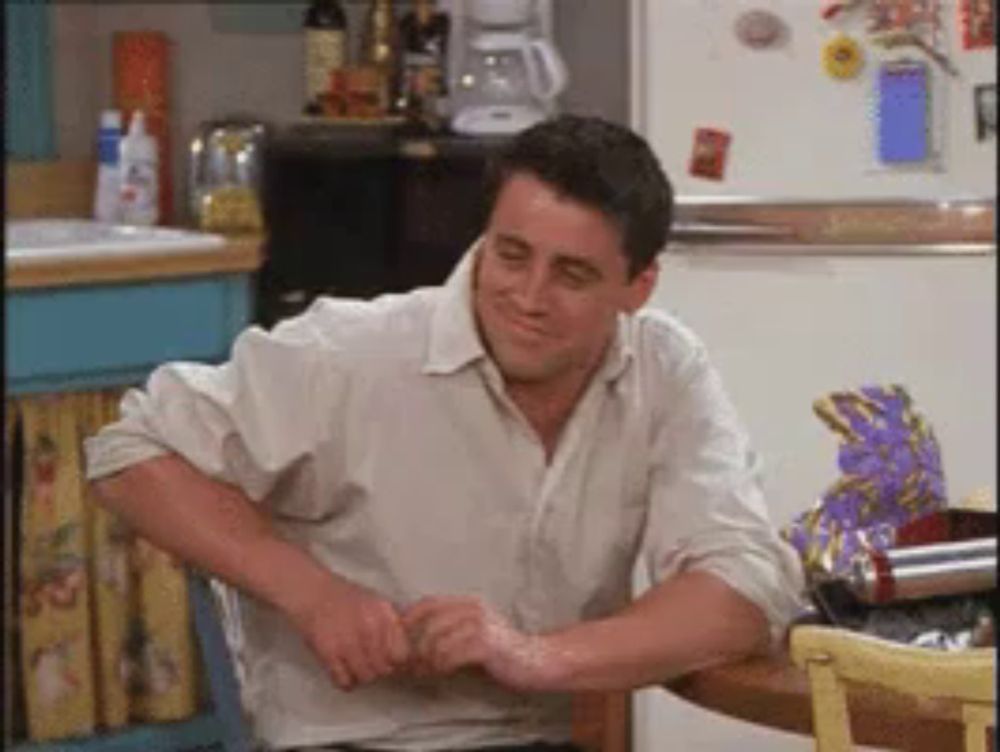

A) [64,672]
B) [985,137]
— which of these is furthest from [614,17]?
[64,672]

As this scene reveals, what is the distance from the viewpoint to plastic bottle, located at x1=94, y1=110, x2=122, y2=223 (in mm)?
1789

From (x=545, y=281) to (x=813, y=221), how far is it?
2.36ft

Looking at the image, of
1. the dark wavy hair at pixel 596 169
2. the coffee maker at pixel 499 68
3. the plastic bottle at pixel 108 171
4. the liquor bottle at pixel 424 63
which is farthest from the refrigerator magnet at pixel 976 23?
the plastic bottle at pixel 108 171

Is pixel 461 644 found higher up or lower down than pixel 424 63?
lower down

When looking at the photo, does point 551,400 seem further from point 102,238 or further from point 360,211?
point 360,211

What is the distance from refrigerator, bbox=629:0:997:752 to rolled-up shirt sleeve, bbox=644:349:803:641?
1.63 feet

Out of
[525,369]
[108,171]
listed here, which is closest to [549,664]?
[525,369]

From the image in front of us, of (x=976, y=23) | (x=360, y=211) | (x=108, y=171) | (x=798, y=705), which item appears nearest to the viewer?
(x=798, y=705)

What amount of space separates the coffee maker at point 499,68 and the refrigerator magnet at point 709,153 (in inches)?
4.6

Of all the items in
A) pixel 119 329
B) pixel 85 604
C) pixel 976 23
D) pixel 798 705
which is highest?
pixel 976 23

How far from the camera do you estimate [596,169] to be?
43.1 inches

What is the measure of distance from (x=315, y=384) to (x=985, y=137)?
713mm

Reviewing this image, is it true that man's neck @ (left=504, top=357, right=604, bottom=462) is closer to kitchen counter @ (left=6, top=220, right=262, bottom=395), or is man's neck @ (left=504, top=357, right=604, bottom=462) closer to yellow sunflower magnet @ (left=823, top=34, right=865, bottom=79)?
kitchen counter @ (left=6, top=220, right=262, bottom=395)

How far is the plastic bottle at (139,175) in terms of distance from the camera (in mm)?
1808
